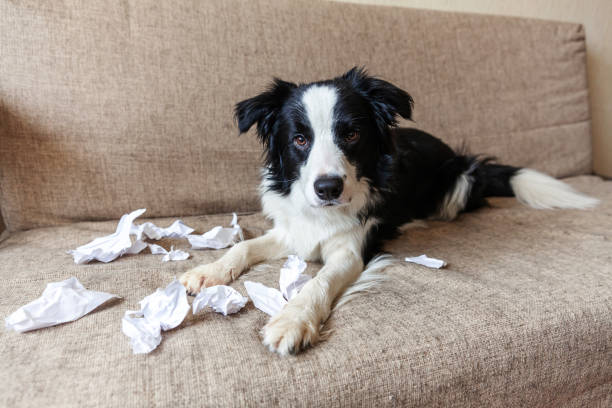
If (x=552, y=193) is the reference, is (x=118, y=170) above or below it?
above

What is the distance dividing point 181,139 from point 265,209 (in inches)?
21.5

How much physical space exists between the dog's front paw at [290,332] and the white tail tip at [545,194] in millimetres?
1706

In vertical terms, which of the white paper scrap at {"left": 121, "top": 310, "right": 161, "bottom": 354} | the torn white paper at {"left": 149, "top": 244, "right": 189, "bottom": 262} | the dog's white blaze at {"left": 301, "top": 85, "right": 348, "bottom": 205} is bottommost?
the white paper scrap at {"left": 121, "top": 310, "right": 161, "bottom": 354}

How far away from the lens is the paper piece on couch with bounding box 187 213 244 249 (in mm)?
1730

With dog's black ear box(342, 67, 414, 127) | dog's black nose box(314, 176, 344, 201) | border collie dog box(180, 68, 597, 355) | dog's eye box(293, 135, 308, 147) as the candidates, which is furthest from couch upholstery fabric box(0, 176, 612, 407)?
dog's black ear box(342, 67, 414, 127)

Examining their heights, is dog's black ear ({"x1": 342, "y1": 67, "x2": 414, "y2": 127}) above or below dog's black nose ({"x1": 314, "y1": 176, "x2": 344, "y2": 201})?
above

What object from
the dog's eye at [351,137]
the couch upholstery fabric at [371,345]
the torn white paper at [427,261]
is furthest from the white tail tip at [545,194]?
the dog's eye at [351,137]

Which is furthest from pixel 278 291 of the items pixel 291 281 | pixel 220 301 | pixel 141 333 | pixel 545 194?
pixel 545 194

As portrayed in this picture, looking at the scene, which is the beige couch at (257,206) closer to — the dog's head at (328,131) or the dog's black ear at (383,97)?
the dog's head at (328,131)

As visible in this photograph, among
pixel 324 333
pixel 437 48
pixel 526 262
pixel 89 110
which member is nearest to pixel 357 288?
pixel 324 333

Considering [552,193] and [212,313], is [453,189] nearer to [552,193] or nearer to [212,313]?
[552,193]

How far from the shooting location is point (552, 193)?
2.24 metres

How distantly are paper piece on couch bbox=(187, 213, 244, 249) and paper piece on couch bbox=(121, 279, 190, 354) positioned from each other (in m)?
0.54

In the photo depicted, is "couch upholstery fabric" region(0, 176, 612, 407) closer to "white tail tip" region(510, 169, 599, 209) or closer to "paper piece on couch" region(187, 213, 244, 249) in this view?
"paper piece on couch" region(187, 213, 244, 249)
